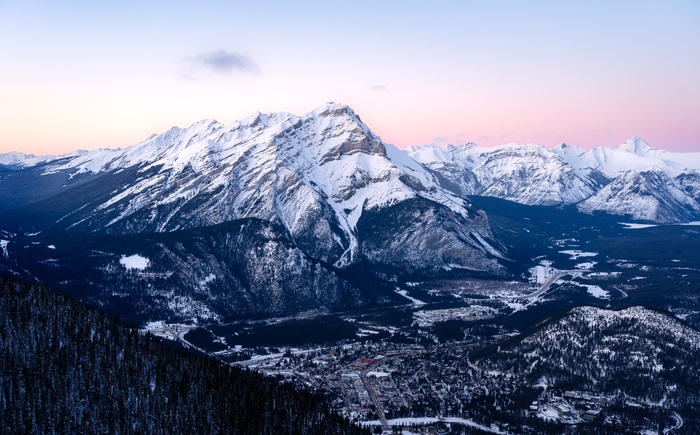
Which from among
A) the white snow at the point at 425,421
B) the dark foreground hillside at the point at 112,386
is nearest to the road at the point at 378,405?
the white snow at the point at 425,421

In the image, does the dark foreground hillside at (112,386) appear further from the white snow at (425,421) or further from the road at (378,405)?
the road at (378,405)

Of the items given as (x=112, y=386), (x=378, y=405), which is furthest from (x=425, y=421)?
(x=112, y=386)

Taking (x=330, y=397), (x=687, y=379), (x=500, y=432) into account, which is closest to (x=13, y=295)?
(x=330, y=397)

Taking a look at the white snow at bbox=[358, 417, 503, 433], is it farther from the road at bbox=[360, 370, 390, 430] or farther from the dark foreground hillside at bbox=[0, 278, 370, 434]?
the dark foreground hillside at bbox=[0, 278, 370, 434]

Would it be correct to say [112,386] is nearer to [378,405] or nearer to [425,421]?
[378,405]

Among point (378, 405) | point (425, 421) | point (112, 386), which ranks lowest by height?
point (425, 421)

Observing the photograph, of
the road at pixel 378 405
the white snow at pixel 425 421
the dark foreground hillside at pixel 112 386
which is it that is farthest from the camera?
the road at pixel 378 405

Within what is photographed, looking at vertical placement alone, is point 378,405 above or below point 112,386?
below

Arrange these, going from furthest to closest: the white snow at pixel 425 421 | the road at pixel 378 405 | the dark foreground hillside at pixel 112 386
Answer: the road at pixel 378 405
the white snow at pixel 425 421
the dark foreground hillside at pixel 112 386

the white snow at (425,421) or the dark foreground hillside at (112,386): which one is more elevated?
the dark foreground hillside at (112,386)
